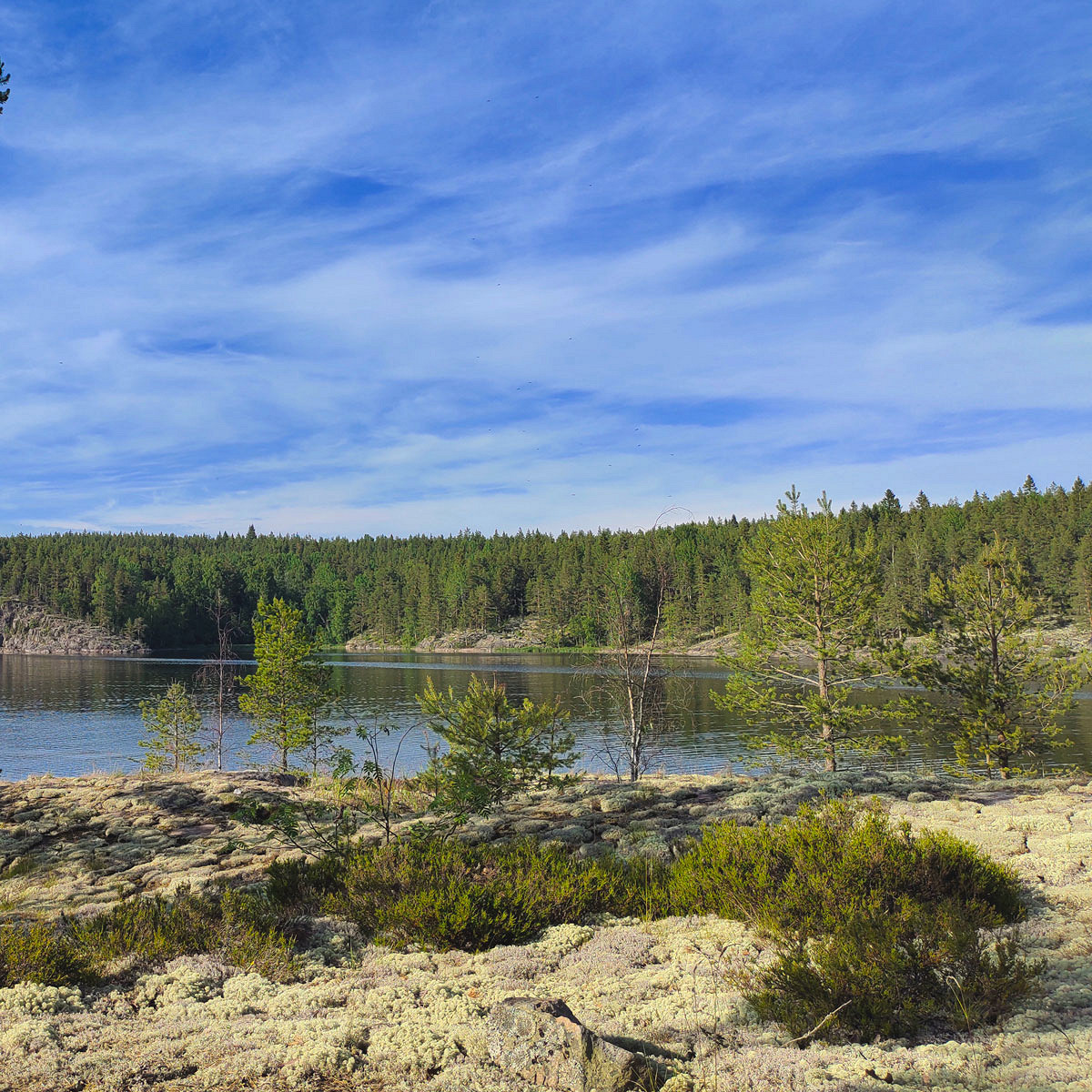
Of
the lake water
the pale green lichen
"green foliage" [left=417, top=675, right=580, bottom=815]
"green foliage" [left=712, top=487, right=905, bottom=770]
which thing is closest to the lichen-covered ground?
the pale green lichen

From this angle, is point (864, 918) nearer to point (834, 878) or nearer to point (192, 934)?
point (834, 878)

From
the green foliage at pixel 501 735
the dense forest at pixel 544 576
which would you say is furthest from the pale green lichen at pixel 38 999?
the dense forest at pixel 544 576

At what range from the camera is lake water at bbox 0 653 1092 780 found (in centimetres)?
3706

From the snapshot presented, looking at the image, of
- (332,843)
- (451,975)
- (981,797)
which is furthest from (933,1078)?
(981,797)

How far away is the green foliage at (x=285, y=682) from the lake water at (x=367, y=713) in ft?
5.95

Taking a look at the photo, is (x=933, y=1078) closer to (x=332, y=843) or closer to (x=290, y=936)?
(x=290, y=936)

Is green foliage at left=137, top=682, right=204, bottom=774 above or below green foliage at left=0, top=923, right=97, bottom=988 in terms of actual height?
below

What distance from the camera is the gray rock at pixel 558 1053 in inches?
169

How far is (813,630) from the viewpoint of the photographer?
2453 cm

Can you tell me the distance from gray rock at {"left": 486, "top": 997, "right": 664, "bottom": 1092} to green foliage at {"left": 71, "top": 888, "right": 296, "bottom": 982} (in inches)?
94.2

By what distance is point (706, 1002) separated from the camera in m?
5.41

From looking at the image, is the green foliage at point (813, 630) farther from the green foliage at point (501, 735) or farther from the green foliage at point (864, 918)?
the green foliage at point (864, 918)

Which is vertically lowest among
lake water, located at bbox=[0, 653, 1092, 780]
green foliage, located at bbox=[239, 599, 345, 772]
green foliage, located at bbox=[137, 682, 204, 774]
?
lake water, located at bbox=[0, 653, 1092, 780]

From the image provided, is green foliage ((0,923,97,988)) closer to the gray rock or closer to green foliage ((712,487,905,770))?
the gray rock
